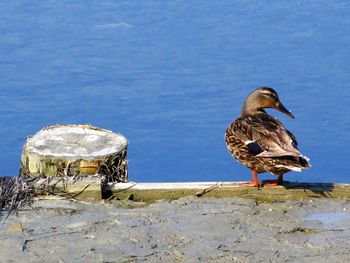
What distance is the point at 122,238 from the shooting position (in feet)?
15.0

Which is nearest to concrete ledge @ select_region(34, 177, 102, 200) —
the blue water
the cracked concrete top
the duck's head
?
the cracked concrete top

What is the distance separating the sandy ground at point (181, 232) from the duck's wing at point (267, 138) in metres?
0.27

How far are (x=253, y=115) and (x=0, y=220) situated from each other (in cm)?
157

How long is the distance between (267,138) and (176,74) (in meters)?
3.58

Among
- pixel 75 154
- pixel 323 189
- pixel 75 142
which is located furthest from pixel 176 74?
pixel 323 189

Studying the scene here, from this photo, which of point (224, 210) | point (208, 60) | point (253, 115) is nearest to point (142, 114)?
point (208, 60)

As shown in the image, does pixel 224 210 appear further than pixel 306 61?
No

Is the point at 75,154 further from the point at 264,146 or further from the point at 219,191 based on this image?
the point at 264,146

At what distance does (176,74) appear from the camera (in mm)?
8648

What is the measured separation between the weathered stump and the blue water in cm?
185

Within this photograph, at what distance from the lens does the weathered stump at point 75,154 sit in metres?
5.18

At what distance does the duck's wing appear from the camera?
502cm

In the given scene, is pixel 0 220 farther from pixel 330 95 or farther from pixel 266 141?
pixel 330 95

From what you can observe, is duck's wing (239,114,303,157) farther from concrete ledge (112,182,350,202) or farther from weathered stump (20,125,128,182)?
weathered stump (20,125,128,182)
